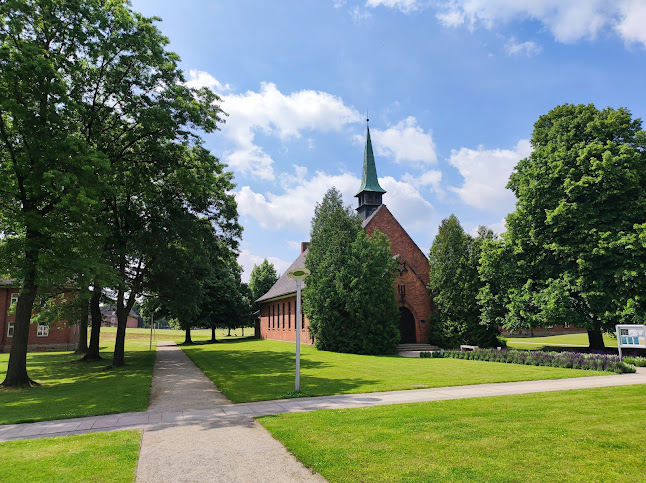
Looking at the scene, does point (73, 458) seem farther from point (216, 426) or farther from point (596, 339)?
point (596, 339)

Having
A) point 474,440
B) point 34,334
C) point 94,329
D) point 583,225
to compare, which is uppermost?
point 583,225

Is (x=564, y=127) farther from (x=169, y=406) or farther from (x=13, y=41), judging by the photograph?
(x=13, y=41)

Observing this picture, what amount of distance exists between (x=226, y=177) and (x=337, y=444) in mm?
21187

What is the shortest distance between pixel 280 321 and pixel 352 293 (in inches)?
728

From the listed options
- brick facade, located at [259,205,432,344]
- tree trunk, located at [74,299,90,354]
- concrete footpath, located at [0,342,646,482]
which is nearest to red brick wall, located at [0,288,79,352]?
tree trunk, located at [74,299,90,354]

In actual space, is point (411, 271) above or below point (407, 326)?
above

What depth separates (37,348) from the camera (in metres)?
36.7

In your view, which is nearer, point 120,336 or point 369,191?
point 120,336

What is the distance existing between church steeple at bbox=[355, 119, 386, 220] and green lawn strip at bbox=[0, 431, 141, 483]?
3272 cm

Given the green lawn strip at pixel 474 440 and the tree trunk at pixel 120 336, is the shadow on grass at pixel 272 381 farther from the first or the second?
the tree trunk at pixel 120 336

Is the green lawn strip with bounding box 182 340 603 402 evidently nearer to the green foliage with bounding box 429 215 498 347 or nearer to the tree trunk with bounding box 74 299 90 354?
the tree trunk with bounding box 74 299 90 354

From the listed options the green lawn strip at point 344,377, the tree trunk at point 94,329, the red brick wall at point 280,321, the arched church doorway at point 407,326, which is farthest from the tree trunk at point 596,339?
the tree trunk at point 94,329

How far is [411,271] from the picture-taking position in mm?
31672

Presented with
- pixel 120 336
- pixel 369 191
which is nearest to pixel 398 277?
pixel 369 191
